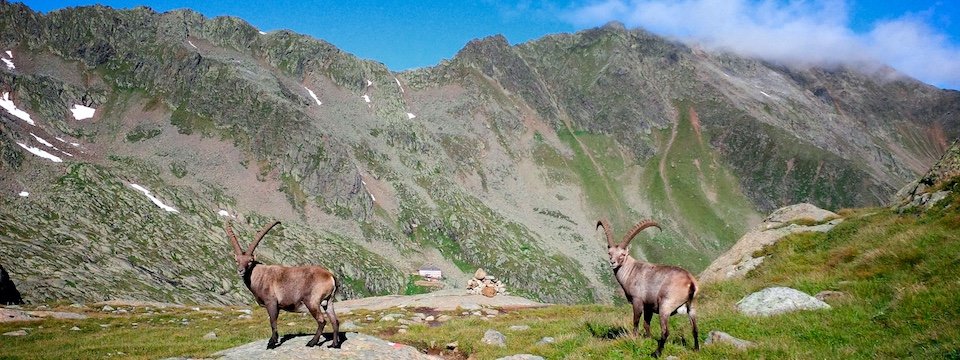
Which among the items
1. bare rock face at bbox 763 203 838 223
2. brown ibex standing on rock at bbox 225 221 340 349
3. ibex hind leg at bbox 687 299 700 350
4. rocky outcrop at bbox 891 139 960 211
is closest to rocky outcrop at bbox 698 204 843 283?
bare rock face at bbox 763 203 838 223

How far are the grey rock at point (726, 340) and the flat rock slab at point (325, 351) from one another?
863 cm

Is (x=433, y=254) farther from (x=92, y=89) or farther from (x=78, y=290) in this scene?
(x=92, y=89)

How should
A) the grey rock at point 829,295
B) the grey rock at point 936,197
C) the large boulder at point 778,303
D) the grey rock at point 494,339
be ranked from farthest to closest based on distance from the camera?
the grey rock at point 936,197, the grey rock at point 494,339, the grey rock at point 829,295, the large boulder at point 778,303

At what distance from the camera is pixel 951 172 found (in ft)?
90.7

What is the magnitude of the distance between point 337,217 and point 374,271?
33068 millimetres

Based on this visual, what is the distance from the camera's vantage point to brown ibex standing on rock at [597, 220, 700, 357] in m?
15.0

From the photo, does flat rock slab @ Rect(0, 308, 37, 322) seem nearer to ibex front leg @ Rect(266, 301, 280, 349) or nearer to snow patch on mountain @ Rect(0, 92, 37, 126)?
ibex front leg @ Rect(266, 301, 280, 349)

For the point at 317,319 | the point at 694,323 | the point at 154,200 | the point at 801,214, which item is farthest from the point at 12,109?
the point at 694,323

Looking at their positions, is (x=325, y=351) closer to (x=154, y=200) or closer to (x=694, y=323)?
(x=694, y=323)

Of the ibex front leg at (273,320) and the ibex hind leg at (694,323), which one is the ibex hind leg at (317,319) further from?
the ibex hind leg at (694,323)

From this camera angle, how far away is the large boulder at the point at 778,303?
59.1 feet

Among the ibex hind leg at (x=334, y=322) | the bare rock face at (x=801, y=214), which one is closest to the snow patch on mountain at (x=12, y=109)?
the ibex hind leg at (x=334, y=322)

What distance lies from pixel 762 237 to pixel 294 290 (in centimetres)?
3149

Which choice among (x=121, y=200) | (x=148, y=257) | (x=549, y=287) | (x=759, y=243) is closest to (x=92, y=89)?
(x=121, y=200)
